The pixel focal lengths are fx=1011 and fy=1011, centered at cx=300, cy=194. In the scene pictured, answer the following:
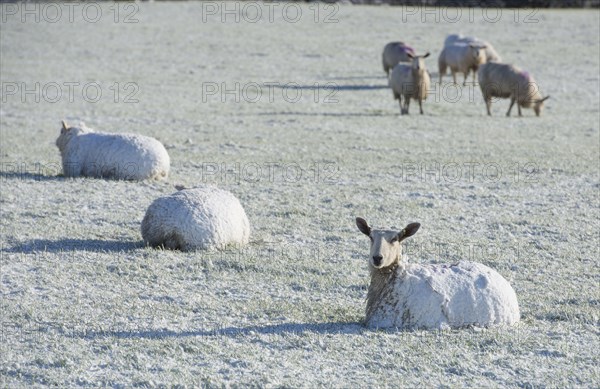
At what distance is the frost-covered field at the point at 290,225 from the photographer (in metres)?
7.44

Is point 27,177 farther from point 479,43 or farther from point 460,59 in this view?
point 479,43

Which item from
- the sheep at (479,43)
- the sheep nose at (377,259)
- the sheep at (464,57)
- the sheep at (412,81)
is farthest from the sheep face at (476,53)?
the sheep nose at (377,259)

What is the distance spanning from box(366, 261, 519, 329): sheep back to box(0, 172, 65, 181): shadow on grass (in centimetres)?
799

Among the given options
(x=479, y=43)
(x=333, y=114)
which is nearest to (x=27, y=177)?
(x=333, y=114)

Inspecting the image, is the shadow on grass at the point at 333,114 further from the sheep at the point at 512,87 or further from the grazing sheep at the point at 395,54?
the grazing sheep at the point at 395,54

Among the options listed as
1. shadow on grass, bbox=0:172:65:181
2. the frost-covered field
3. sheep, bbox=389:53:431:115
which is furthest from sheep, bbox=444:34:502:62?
shadow on grass, bbox=0:172:65:181

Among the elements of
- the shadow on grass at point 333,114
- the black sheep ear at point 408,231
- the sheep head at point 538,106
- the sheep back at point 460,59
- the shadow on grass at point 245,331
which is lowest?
the shadow on grass at point 245,331

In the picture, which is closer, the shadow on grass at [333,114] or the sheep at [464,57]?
the shadow on grass at [333,114]

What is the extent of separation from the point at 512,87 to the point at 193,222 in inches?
567

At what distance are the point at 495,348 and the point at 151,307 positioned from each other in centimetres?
297

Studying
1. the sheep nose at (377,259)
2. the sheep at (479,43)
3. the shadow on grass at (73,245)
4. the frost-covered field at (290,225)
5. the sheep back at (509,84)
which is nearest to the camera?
the frost-covered field at (290,225)

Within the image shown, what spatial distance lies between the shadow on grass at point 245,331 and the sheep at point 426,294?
0.75 ft

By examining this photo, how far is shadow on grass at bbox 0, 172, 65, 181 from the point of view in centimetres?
1486

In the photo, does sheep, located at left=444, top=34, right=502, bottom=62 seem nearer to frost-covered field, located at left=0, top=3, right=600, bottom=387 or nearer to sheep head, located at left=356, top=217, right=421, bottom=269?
frost-covered field, located at left=0, top=3, right=600, bottom=387
